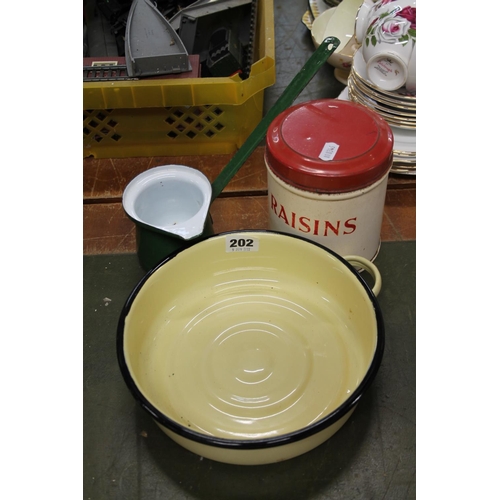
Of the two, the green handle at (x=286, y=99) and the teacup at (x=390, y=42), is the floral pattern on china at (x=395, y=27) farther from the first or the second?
the green handle at (x=286, y=99)

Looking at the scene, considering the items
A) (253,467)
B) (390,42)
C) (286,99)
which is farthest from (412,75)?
(253,467)

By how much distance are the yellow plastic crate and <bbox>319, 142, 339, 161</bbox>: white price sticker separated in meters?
0.33

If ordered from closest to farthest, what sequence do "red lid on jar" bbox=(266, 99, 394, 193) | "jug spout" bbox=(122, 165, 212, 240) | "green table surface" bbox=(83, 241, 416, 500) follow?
1. "green table surface" bbox=(83, 241, 416, 500)
2. "red lid on jar" bbox=(266, 99, 394, 193)
3. "jug spout" bbox=(122, 165, 212, 240)

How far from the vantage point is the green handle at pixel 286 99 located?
37.7 inches

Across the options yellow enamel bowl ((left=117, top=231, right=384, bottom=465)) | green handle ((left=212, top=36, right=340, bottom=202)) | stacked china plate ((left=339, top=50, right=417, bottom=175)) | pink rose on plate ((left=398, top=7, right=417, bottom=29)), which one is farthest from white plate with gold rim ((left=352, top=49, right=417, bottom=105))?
yellow enamel bowl ((left=117, top=231, right=384, bottom=465))

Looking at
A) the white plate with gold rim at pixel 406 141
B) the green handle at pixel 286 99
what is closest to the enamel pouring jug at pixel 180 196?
the green handle at pixel 286 99

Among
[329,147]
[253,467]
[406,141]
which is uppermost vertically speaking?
[329,147]

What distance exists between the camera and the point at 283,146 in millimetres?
960

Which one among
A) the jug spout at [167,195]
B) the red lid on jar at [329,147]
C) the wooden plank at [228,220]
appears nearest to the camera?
the red lid on jar at [329,147]

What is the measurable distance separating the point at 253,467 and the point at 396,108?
78 centimetres

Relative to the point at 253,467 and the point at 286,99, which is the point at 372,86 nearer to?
the point at 286,99

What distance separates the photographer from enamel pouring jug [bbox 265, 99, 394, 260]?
0.93 m

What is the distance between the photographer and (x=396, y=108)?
1.19 metres

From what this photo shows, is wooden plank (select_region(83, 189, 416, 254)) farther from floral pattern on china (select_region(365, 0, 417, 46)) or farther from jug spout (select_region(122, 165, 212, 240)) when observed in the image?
floral pattern on china (select_region(365, 0, 417, 46))
